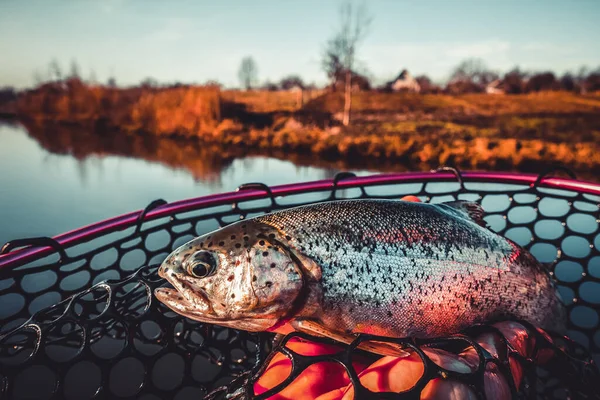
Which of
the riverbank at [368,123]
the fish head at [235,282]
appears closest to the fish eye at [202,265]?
the fish head at [235,282]

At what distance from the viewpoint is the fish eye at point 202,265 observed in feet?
4.59

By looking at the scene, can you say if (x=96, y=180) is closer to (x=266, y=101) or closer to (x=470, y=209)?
(x=470, y=209)

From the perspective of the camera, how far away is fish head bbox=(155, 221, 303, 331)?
4.49 feet

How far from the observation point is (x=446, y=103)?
33.6 metres

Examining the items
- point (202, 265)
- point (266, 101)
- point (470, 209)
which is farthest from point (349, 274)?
point (266, 101)

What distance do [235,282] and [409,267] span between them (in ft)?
2.12

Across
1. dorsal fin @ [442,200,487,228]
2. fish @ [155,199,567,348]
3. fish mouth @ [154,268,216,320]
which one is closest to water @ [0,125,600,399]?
fish mouth @ [154,268,216,320]

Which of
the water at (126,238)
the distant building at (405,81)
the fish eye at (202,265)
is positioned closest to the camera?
the fish eye at (202,265)

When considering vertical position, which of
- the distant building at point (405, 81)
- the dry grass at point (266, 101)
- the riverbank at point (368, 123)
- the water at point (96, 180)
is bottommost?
the water at point (96, 180)

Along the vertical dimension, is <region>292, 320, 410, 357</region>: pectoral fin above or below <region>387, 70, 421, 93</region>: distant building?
below

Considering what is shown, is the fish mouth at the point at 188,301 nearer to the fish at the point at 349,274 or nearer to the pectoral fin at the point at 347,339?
the fish at the point at 349,274

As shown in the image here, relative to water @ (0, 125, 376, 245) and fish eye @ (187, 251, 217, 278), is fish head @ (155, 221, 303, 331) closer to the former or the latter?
fish eye @ (187, 251, 217, 278)

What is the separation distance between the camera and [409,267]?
1499mm

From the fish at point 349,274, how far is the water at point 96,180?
7.14m
